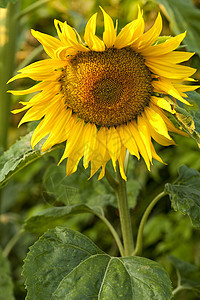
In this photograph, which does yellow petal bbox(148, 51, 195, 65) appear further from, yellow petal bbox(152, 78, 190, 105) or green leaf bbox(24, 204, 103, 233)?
green leaf bbox(24, 204, 103, 233)

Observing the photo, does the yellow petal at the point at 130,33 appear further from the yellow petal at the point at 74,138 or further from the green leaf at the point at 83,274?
the green leaf at the point at 83,274

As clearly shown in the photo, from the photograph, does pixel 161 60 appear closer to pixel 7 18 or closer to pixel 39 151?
pixel 39 151

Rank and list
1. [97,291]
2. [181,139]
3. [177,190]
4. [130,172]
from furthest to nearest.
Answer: [181,139]
[130,172]
[177,190]
[97,291]

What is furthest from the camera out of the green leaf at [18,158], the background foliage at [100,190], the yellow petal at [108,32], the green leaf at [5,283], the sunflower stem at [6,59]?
the sunflower stem at [6,59]

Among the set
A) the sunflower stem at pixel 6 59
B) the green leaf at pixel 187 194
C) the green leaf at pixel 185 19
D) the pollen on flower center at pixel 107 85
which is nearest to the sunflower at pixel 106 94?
the pollen on flower center at pixel 107 85

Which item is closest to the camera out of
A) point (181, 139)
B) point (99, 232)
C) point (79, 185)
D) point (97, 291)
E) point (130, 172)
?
point (97, 291)

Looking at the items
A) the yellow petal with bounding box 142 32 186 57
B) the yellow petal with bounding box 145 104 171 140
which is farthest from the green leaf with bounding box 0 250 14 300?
the yellow petal with bounding box 142 32 186 57

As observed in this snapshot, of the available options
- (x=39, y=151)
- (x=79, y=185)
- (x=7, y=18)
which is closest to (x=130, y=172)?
(x=79, y=185)

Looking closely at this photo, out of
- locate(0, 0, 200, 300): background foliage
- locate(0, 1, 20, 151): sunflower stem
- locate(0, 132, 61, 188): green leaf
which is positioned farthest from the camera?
locate(0, 1, 20, 151): sunflower stem
